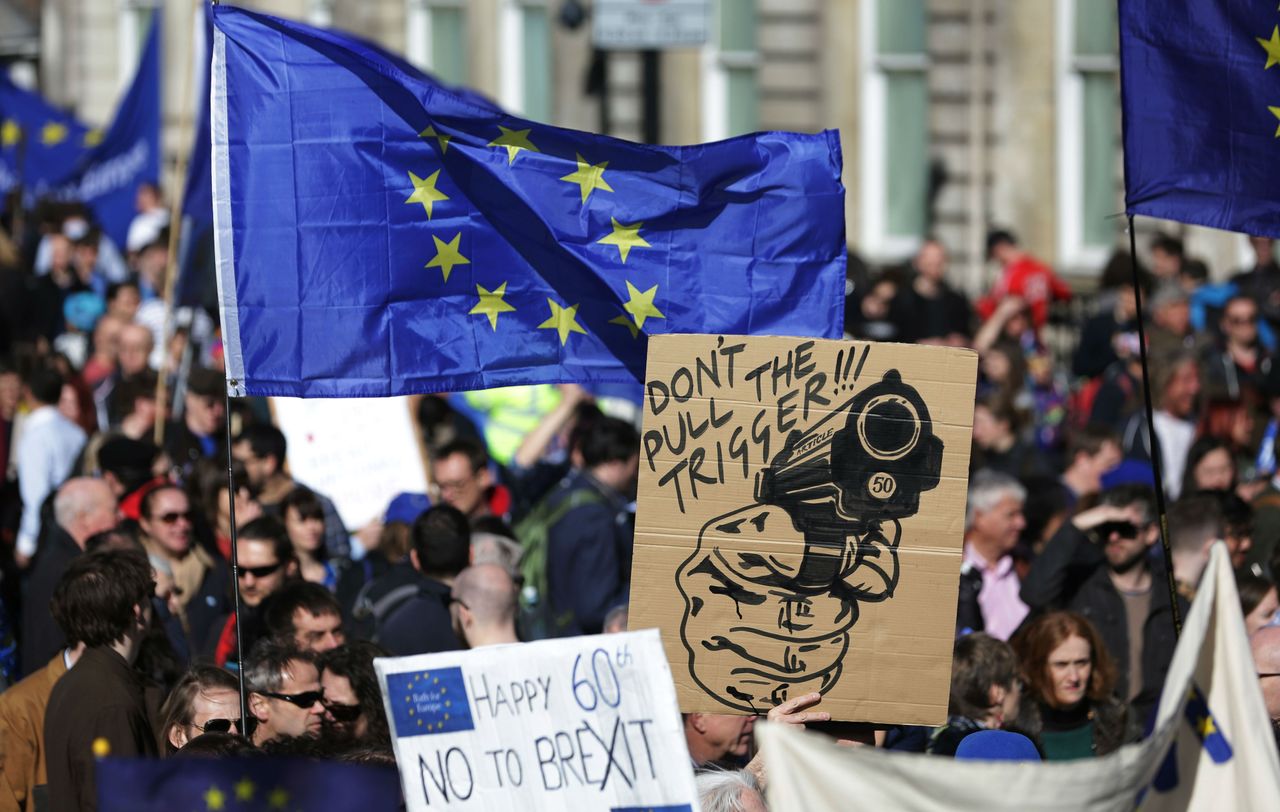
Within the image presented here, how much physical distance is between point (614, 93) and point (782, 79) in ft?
5.18

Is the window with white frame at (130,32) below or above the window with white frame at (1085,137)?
above

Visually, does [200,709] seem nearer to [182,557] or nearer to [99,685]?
[99,685]

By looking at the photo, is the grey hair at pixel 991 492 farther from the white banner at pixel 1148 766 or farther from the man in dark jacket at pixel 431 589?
the white banner at pixel 1148 766

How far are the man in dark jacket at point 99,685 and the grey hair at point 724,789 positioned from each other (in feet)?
5.91

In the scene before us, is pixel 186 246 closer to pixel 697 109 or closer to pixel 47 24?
pixel 697 109

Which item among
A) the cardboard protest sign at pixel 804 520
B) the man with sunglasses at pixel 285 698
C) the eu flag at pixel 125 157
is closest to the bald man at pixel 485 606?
the man with sunglasses at pixel 285 698

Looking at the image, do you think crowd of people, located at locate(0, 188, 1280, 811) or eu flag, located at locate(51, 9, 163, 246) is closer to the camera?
crowd of people, located at locate(0, 188, 1280, 811)

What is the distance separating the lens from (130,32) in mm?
25719

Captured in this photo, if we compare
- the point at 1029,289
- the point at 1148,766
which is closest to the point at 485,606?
the point at 1148,766

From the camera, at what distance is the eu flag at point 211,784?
14.2 feet

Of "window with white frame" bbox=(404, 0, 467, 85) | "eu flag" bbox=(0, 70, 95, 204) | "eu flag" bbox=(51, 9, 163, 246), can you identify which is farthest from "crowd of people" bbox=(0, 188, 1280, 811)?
"window with white frame" bbox=(404, 0, 467, 85)

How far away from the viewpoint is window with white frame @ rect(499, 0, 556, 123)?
21.1m

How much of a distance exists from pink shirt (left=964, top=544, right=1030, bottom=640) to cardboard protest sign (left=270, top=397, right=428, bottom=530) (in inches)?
107

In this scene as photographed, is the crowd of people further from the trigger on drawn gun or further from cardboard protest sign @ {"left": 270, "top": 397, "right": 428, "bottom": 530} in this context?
the trigger on drawn gun
